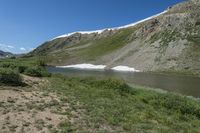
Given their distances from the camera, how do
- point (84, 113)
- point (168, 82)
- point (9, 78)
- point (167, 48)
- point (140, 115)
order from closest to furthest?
point (84, 113) → point (140, 115) → point (9, 78) → point (168, 82) → point (167, 48)

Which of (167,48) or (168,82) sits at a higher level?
(167,48)

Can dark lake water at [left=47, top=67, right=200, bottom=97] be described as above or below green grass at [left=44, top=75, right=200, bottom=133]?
below

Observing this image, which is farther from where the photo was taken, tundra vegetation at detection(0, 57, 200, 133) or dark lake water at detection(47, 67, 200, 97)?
dark lake water at detection(47, 67, 200, 97)

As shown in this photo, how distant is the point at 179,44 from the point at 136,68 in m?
23.9

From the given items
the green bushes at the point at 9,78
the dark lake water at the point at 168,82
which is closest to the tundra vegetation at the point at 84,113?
the green bushes at the point at 9,78

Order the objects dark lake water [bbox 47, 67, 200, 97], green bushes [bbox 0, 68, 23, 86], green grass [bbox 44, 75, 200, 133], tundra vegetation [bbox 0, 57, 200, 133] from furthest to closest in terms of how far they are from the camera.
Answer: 1. dark lake water [bbox 47, 67, 200, 97]
2. green bushes [bbox 0, 68, 23, 86]
3. green grass [bbox 44, 75, 200, 133]
4. tundra vegetation [bbox 0, 57, 200, 133]

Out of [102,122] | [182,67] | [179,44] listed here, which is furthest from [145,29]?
[102,122]

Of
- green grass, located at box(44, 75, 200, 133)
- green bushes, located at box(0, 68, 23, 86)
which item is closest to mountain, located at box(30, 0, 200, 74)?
green grass, located at box(44, 75, 200, 133)

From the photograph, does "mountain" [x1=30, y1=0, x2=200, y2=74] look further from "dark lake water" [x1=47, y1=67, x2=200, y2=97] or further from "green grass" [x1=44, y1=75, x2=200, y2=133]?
"green grass" [x1=44, y1=75, x2=200, y2=133]

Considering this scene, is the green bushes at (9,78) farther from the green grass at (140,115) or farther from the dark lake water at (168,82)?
the dark lake water at (168,82)

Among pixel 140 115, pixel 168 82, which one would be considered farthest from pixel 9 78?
pixel 168 82

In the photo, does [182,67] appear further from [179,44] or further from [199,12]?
[199,12]

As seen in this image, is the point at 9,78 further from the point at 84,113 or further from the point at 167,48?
the point at 167,48

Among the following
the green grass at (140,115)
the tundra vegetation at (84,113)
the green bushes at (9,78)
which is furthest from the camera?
the green bushes at (9,78)
